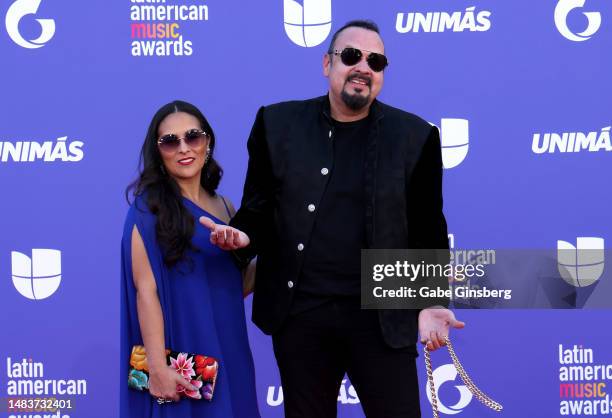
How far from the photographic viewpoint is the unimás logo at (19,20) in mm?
3668

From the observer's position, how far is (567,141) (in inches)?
144

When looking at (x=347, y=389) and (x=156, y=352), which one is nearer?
(x=156, y=352)

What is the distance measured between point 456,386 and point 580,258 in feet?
2.62

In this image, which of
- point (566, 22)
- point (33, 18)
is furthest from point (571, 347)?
point (33, 18)

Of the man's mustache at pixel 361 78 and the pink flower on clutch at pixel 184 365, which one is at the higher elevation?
the man's mustache at pixel 361 78

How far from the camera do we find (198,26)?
Result: 3664mm

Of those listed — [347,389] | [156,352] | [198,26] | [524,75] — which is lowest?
[347,389]

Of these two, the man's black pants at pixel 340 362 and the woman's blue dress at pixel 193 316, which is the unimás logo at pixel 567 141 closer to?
the man's black pants at pixel 340 362

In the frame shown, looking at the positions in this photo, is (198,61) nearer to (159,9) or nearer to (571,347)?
(159,9)

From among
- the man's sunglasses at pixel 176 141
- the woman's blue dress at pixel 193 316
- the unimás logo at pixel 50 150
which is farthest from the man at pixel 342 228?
the unimás logo at pixel 50 150

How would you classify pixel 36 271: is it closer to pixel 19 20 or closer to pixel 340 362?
pixel 19 20

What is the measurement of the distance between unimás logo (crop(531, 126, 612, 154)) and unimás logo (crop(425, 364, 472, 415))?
1.06 metres

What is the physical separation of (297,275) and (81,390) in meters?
1.73

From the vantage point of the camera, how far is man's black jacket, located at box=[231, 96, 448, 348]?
8.01ft
